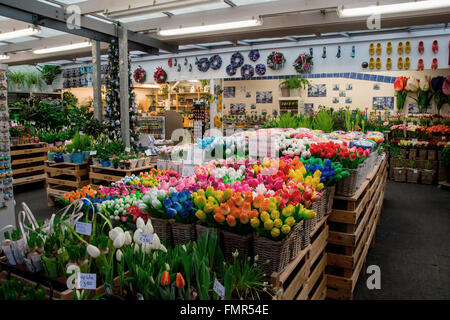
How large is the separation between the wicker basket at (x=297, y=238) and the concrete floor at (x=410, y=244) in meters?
1.42

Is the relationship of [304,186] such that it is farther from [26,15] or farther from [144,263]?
[26,15]

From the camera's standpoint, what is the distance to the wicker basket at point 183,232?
1.96 m

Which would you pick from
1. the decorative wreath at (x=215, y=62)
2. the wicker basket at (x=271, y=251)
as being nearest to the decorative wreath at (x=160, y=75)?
the decorative wreath at (x=215, y=62)

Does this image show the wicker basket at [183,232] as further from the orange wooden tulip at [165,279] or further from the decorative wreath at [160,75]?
the decorative wreath at [160,75]

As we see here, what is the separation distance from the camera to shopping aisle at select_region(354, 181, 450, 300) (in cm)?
321

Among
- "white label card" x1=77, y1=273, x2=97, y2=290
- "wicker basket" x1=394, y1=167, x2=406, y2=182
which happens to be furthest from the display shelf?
"wicker basket" x1=394, y1=167, x2=406, y2=182

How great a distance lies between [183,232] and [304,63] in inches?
330

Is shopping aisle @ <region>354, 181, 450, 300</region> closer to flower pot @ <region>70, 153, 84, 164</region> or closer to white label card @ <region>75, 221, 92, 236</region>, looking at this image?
white label card @ <region>75, 221, 92, 236</region>

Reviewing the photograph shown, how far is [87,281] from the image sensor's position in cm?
142

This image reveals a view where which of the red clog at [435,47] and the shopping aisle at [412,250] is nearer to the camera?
the shopping aisle at [412,250]

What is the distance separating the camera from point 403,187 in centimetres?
761

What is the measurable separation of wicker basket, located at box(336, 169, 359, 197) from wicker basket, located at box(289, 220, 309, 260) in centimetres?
98
